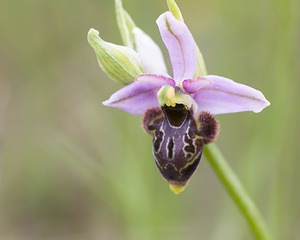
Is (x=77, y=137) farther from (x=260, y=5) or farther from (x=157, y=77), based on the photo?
(x=157, y=77)

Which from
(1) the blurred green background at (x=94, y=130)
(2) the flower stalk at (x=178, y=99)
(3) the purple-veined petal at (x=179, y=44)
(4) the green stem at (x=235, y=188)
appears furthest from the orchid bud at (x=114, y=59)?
(1) the blurred green background at (x=94, y=130)

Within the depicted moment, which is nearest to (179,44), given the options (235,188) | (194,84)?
(194,84)

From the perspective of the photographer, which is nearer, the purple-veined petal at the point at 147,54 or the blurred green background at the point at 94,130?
the purple-veined petal at the point at 147,54

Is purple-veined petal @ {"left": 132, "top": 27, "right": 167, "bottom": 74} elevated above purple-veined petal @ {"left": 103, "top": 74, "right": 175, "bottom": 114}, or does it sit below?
above

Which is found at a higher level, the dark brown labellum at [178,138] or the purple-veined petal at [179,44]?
the purple-veined petal at [179,44]

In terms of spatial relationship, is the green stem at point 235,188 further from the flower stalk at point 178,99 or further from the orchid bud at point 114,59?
the orchid bud at point 114,59

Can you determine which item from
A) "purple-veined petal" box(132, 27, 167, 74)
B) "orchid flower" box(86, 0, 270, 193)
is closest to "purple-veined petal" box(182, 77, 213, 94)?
"orchid flower" box(86, 0, 270, 193)

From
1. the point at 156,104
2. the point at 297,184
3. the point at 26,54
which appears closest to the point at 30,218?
the point at 26,54

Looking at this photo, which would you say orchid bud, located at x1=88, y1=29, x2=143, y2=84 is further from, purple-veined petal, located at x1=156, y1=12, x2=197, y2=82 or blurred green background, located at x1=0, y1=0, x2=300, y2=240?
blurred green background, located at x1=0, y1=0, x2=300, y2=240
